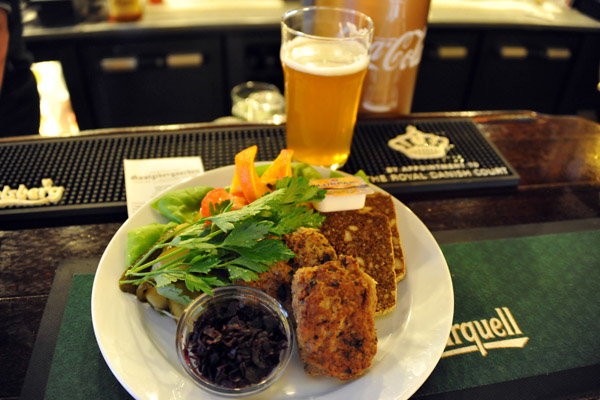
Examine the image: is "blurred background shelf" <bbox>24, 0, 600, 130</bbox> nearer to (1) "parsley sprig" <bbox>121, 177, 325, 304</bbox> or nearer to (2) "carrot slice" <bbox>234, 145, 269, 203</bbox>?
(2) "carrot slice" <bbox>234, 145, 269, 203</bbox>

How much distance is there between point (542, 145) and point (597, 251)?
664 mm

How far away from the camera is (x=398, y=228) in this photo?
1428mm

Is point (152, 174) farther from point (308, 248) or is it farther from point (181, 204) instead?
point (308, 248)

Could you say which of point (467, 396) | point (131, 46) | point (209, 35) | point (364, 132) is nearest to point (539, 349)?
point (467, 396)

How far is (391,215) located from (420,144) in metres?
0.63

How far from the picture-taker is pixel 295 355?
1125 millimetres

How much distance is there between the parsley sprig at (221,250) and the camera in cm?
111

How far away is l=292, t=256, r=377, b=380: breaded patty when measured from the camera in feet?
3.32

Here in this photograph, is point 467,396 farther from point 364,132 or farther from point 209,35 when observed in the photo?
point 209,35

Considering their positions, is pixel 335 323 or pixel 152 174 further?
pixel 152 174

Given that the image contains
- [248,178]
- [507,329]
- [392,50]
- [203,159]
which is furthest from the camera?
[392,50]

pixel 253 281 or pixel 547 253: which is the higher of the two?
pixel 253 281

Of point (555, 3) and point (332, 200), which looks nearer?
point (332, 200)

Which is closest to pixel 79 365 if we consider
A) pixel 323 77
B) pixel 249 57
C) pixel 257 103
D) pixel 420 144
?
pixel 323 77
